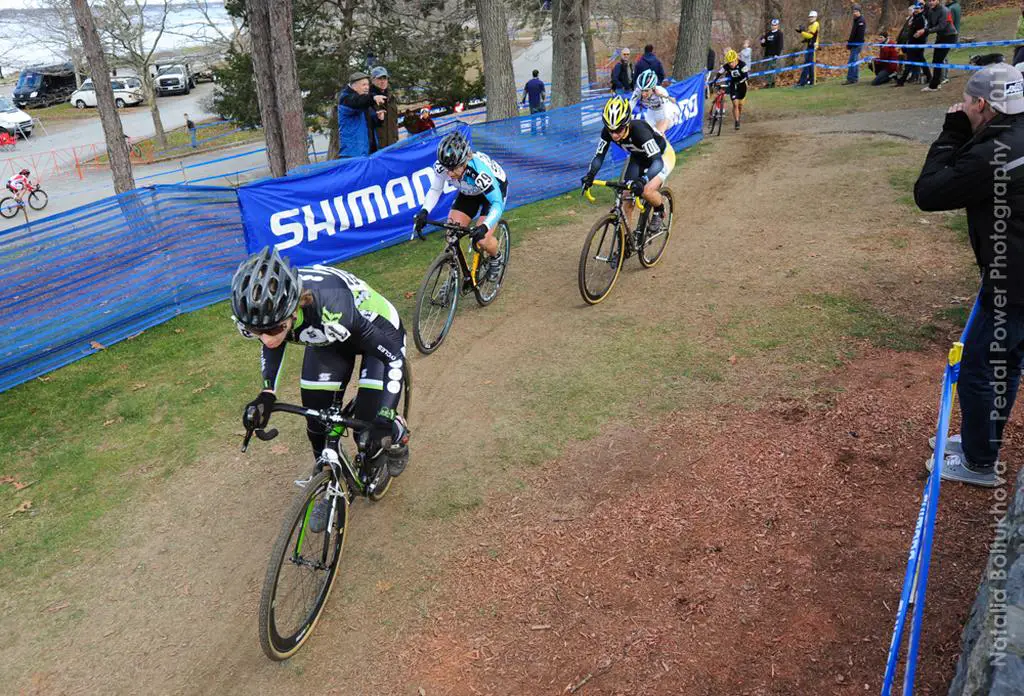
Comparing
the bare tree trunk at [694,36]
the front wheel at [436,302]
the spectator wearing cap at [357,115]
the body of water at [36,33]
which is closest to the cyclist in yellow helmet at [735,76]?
the bare tree trunk at [694,36]

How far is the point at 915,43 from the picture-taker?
20422mm

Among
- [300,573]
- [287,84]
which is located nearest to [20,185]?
[287,84]

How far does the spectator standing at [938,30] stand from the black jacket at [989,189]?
17860 mm

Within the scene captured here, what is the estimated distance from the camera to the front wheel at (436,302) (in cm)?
778

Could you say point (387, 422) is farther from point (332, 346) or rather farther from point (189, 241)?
point (189, 241)

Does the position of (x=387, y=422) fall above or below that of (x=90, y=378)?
above

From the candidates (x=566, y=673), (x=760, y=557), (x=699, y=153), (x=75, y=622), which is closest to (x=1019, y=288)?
(x=760, y=557)

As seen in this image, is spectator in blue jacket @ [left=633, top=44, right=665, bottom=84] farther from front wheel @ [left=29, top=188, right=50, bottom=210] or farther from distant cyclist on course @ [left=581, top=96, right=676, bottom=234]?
front wheel @ [left=29, top=188, right=50, bottom=210]

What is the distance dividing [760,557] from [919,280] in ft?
18.0

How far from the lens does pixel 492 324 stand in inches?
336

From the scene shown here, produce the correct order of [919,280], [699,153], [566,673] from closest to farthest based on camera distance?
1. [566,673]
2. [919,280]
3. [699,153]

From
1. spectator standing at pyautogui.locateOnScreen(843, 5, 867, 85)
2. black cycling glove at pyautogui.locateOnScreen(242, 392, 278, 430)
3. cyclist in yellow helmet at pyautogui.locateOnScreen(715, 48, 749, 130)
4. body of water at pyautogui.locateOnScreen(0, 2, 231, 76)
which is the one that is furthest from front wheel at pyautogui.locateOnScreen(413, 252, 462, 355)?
body of water at pyautogui.locateOnScreen(0, 2, 231, 76)

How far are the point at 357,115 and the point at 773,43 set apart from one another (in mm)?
19762

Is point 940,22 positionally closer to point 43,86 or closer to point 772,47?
point 772,47
